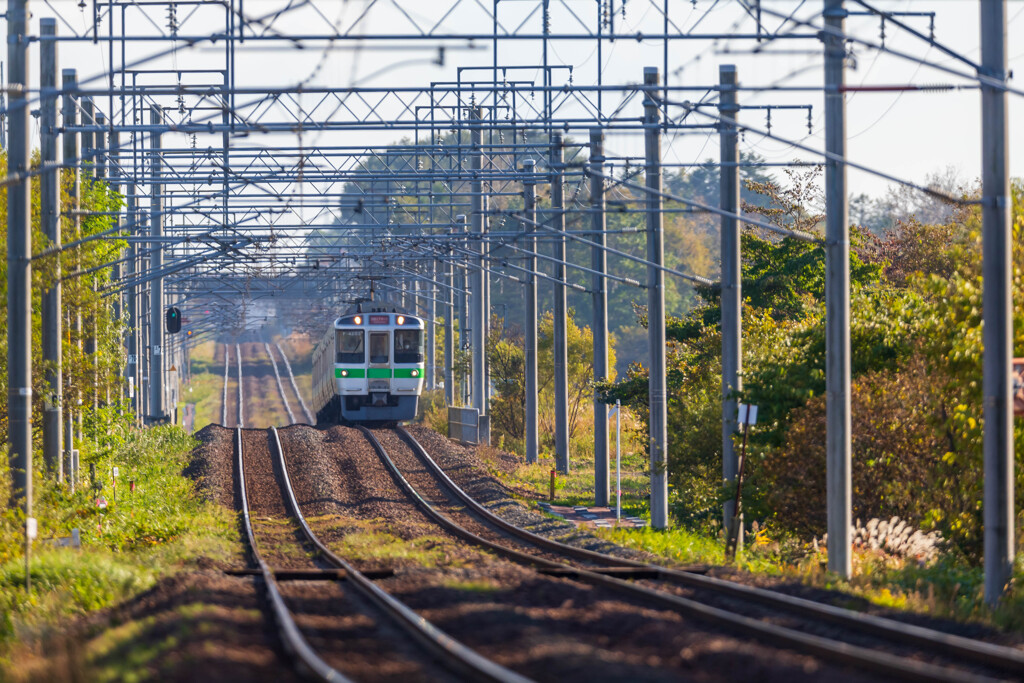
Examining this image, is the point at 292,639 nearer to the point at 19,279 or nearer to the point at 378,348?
the point at 19,279

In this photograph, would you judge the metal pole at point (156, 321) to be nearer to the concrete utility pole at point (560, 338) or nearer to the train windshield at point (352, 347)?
the train windshield at point (352, 347)

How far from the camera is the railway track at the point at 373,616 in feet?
25.7

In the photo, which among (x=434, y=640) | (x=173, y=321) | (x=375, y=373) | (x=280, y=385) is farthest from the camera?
(x=280, y=385)

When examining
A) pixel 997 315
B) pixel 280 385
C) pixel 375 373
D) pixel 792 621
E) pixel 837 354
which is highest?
pixel 997 315

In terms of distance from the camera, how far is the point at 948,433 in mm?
17094

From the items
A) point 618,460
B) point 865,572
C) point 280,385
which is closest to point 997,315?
point 865,572

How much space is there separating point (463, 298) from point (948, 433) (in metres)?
26.0

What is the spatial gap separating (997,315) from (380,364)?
2496 centimetres

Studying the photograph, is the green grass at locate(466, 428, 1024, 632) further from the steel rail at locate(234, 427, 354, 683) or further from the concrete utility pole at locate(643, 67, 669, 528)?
the steel rail at locate(234, 427, 354, 683)

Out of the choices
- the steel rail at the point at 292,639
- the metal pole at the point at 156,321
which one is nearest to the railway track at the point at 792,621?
the steel rail at the point at 292,639

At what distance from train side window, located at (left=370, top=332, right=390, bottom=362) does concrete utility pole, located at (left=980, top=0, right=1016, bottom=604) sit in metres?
24.7

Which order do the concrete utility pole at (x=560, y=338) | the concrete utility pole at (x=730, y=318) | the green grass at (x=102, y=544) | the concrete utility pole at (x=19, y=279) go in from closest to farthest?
the green grass at (x=102, y=544), the concrete utility pole at (x=19, y=279), the concrete utility pole at (x=730, y=318), the concrete utility pole at (x=560, y=338)

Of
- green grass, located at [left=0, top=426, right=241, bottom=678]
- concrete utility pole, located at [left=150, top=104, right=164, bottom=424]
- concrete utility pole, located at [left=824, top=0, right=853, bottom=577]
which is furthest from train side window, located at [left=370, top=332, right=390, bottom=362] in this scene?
concrete utility pole, located at [left=824, top=0, right=853, bottom=577]

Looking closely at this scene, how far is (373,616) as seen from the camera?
1084cm
